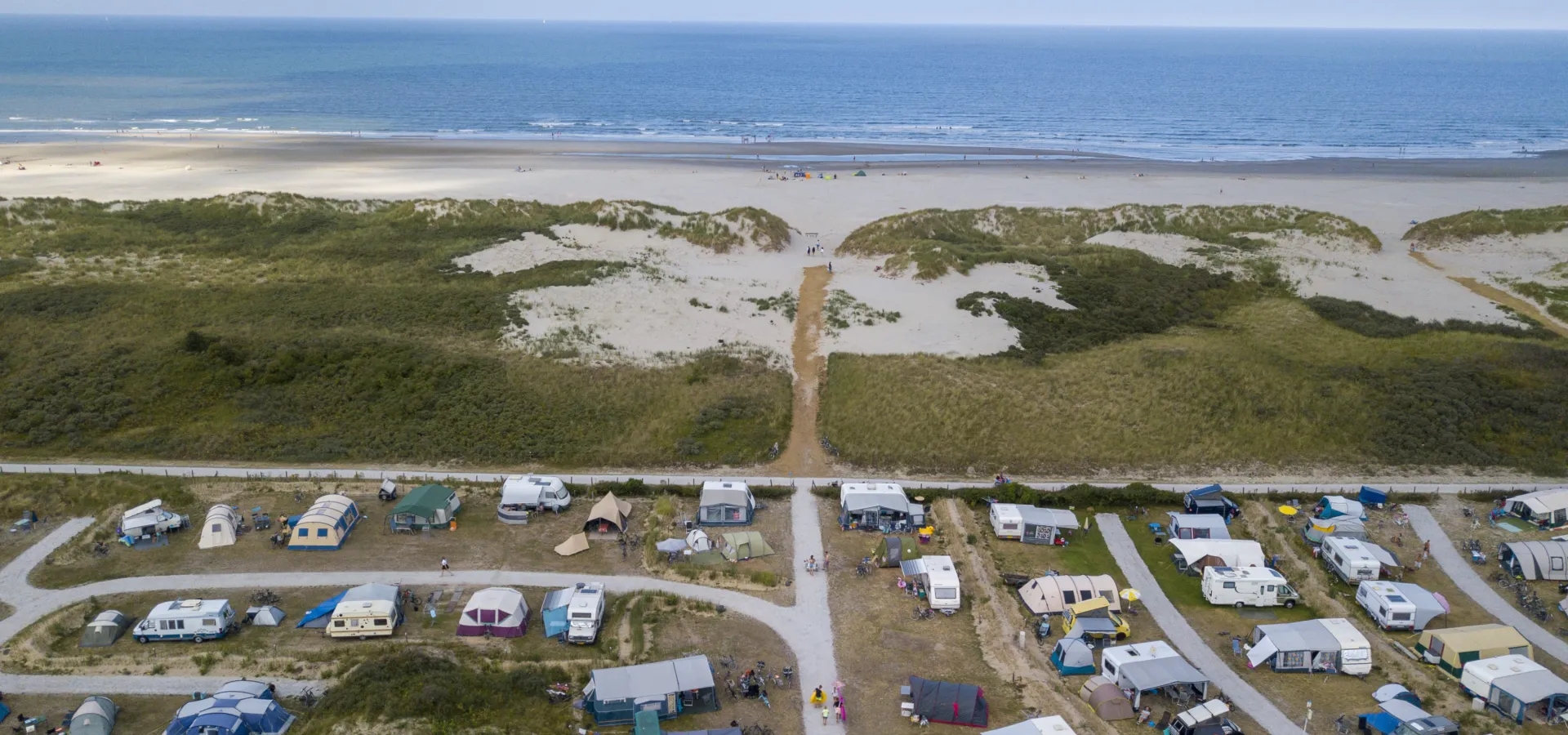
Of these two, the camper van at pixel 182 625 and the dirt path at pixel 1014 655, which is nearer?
the dirt path at pixel 1014 655

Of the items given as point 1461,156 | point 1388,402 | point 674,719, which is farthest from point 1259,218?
point 674,719

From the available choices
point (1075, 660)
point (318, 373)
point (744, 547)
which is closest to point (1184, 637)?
point (1075, 660)

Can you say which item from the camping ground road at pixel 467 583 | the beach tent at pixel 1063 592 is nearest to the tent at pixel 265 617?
the camping ground road at pixel 467 583

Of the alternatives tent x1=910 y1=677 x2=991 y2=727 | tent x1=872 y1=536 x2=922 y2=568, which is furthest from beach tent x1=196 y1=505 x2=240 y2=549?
tent x1=910 y1=677 x2=991 y2=727

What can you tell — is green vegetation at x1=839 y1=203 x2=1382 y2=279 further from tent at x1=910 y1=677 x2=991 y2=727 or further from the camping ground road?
tent at x1=910 y1=677 x2=991 y2=727

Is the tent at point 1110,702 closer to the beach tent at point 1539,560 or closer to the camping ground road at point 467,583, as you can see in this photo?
the camping ground road at point 467,583

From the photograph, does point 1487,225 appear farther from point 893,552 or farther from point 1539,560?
point 893,552
